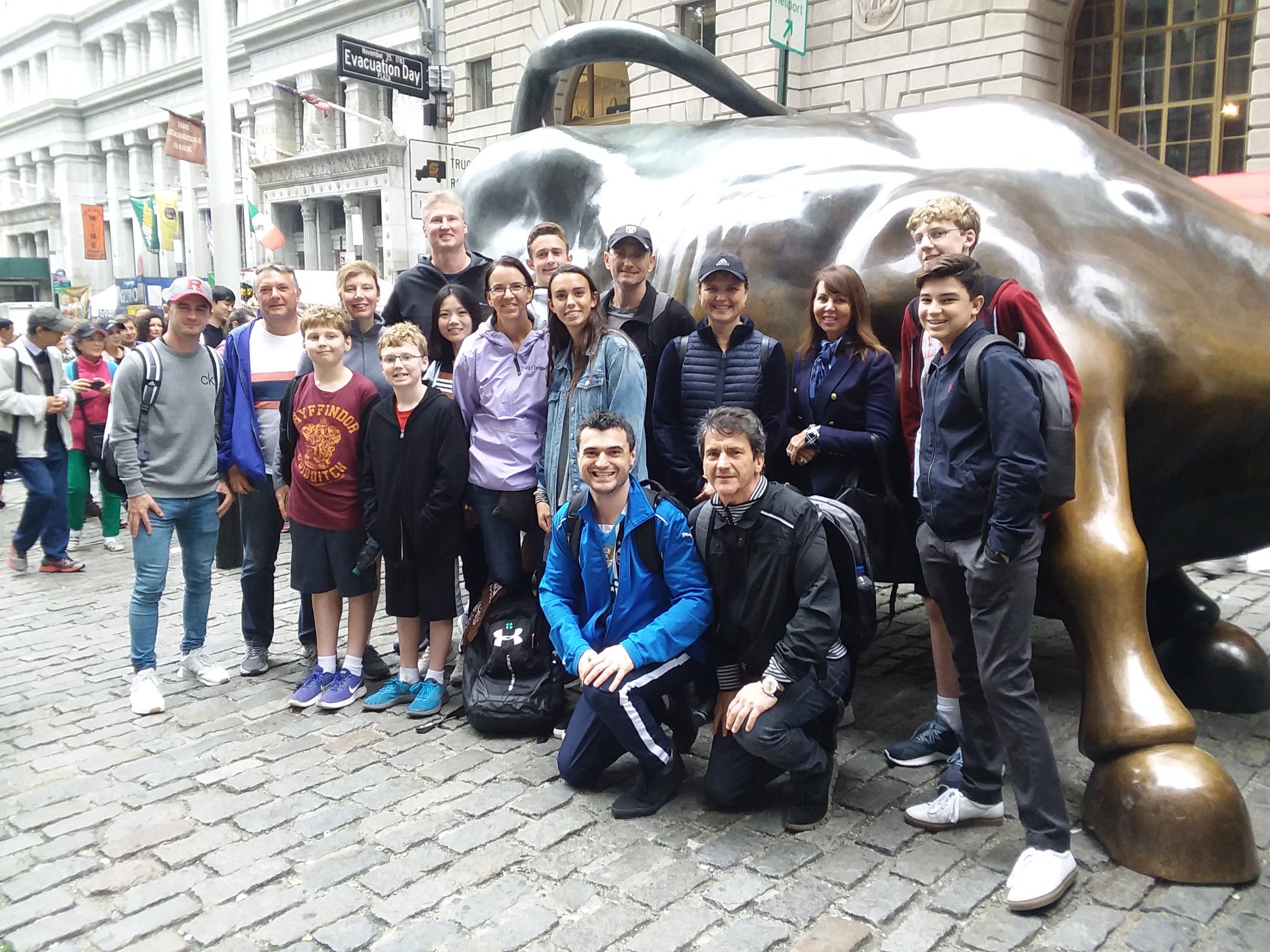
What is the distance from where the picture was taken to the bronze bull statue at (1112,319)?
2967mm

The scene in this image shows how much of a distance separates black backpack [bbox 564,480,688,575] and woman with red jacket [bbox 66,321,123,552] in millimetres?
5716

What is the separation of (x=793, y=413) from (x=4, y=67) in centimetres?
8310

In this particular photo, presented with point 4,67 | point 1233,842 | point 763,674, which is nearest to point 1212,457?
point 1233,842

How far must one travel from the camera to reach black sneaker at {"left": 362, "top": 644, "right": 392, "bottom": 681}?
4867 millimetres

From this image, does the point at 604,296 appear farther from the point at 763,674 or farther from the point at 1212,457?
the point at 1212,457

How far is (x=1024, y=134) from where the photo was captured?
13.1 feet

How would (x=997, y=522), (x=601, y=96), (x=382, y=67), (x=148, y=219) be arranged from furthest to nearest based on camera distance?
(x=148, y=219), (x=601, y=96), (x=382, y=67), (x=997, y=522)

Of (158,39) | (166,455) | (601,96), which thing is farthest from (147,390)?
(158,39)

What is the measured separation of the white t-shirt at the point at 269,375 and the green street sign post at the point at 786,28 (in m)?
7.93

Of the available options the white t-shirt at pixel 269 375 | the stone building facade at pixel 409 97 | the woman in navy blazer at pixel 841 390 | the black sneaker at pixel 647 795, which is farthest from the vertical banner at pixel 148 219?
the black sneaker at pixel 647 795

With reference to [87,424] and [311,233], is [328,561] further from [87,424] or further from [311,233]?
[311,233]

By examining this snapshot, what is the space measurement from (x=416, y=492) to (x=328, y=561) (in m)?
0.64

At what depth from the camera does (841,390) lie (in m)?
3.76

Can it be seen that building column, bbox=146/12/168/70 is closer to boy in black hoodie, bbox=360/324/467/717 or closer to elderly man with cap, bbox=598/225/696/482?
boy in black hoodie, bbox=360/324/467/717
